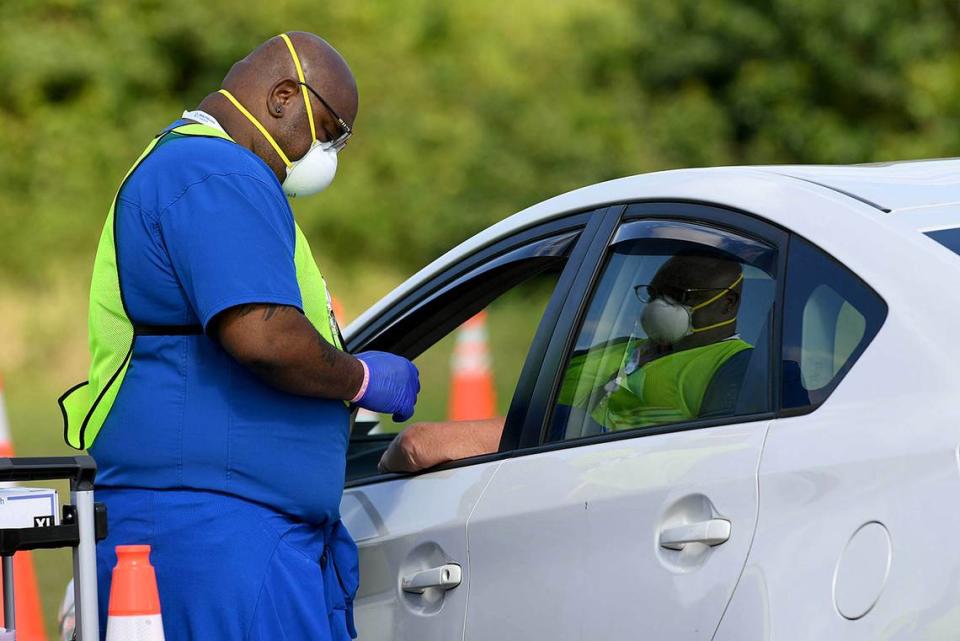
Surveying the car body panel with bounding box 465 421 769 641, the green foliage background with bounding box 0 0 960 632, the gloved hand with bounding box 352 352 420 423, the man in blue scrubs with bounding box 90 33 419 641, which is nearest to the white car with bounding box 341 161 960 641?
the car body panel with bounding box 465 421 769 641

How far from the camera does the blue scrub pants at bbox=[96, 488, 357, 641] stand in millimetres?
2668

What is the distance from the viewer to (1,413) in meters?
5.18

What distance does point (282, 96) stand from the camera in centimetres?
285

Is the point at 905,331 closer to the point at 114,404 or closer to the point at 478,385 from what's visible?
the point at 114,404

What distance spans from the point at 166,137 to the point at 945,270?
1401 millimetres

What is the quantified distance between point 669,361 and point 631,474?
0.33 m

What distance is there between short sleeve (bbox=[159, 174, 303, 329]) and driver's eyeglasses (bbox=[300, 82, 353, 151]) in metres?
0.29

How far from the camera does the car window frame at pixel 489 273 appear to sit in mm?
2910

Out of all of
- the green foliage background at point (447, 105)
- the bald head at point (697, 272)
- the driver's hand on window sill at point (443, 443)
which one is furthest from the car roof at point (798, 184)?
the green foliage background at point (447, 105)

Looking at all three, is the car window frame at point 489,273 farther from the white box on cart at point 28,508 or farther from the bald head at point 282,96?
the white box on cart at point 28,508

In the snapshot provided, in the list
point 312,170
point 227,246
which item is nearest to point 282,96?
point 312,170

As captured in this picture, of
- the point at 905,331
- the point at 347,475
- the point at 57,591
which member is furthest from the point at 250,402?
the point at 57,591

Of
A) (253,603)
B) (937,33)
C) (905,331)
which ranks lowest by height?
(253,603)

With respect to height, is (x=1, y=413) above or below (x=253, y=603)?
above
